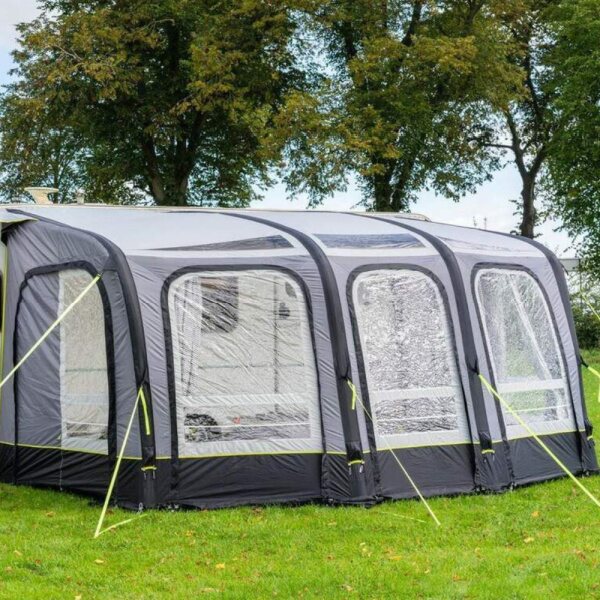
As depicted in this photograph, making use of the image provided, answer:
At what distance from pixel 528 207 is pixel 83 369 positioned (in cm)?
2348

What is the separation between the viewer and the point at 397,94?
977 inches

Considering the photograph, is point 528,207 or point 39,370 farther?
point 528,207

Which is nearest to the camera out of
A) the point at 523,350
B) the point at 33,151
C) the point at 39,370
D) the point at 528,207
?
the point at 39,370

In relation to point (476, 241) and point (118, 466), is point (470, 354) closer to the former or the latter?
Answer: point (476, 241)

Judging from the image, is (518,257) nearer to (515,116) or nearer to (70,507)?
(70,507)

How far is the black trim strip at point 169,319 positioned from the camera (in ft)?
27.5

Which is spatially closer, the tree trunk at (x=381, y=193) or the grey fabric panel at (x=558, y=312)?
the grey fabric panel at (x=558, y=312)

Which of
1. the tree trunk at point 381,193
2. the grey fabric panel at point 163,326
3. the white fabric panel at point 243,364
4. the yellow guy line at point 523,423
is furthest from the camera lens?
the tree trunk at point 381,193

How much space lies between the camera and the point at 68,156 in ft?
100

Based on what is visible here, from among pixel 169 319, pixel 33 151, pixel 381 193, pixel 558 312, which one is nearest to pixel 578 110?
pixel 381 193

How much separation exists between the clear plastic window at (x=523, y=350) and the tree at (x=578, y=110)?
2070 centimetres

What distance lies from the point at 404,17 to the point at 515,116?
271 inches

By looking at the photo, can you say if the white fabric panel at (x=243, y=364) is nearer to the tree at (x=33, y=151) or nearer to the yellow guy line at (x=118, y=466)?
the yellow guy line at (x=118, y=466)

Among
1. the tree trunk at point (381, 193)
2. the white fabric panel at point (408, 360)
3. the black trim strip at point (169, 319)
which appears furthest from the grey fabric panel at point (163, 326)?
the tree trunk at point (381, 193)
